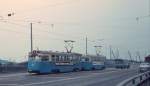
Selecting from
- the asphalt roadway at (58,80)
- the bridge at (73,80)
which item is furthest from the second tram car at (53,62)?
the bridge at (73,80)

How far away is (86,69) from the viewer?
70750 millimetres

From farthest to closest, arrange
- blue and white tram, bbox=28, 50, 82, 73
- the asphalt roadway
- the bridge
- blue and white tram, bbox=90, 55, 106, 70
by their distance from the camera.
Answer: blue and white tram, bbox=90, 55, 106, 70 < blue and white tram, bbox=28, 50, 82, 73 < the asphalt roadway < the bridge

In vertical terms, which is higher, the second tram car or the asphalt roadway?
the second tram car

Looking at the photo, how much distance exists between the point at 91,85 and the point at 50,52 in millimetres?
22868

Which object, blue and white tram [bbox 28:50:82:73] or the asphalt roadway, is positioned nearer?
the asphalt roadway

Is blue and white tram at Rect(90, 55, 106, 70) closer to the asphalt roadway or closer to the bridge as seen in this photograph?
the asphalt roadway

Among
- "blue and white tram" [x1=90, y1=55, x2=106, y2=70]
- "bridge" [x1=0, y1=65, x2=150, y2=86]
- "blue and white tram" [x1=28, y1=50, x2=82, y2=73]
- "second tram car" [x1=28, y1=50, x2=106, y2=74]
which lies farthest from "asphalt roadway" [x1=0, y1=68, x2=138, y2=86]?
"blue and white tram" [x1=90, y1=55, x2=106, y2=70]

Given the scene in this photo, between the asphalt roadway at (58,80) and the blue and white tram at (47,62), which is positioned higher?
the blue and white tram at (47,62)

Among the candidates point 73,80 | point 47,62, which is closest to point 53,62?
point 47,62

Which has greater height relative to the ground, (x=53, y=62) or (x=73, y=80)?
(x=53, y=62)

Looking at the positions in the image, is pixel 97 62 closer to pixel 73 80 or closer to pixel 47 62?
pixel 47 62

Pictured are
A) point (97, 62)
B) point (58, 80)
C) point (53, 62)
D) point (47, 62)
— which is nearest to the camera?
point (58, 80)

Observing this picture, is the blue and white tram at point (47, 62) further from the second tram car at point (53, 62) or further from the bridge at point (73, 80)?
Result: the bridge at point (73, 80)

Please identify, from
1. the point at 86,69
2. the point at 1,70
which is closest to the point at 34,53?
the point at 1,70
